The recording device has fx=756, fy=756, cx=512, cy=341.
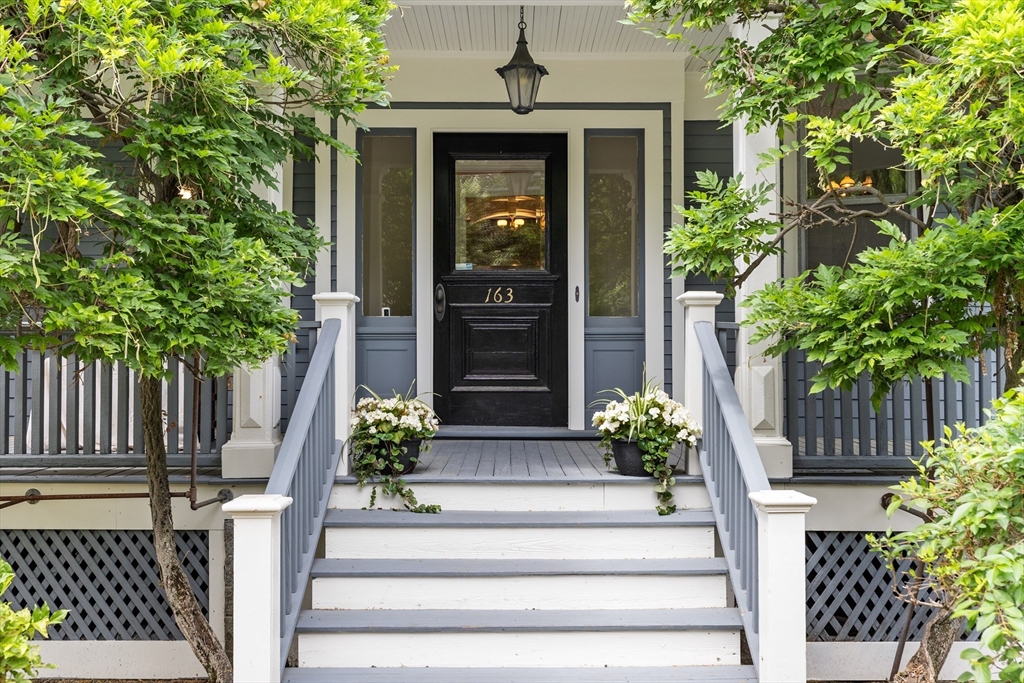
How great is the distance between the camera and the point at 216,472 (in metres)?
3.91

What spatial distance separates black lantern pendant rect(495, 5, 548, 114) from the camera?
4.46m

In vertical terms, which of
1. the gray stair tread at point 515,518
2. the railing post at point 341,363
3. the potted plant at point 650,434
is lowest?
the gray stair tread at point 515,518

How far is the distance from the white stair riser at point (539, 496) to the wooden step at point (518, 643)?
61 centimetres

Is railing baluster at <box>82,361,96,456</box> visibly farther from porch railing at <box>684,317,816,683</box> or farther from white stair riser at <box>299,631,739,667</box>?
porch railing at <box>684,317,816,683</box>

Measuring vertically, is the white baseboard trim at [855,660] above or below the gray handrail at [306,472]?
below

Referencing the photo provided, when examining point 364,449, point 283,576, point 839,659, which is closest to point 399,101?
point 364,449

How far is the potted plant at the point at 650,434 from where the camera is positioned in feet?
11.3

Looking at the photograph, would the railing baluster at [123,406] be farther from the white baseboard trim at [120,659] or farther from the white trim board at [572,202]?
the white trim board at [572,202]

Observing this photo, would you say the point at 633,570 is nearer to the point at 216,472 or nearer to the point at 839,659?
the point at 839,659

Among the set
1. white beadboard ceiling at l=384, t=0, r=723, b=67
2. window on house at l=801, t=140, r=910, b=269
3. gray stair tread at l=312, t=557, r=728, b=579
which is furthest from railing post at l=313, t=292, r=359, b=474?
window on house at l=801, t=140, r=910, b=269

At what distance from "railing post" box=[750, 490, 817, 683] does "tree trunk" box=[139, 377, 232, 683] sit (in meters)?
2.15

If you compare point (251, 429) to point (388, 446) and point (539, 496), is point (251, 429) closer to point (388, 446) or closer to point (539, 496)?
point (388, 446)

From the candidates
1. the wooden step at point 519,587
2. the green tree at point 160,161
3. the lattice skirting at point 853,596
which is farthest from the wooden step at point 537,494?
the green tree at point 160,161

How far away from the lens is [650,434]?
344 centimetres
